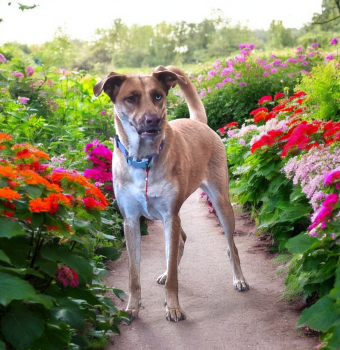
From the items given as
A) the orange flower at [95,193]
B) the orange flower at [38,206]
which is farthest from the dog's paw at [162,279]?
the orange flower at [38,206]

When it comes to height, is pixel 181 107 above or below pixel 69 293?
below

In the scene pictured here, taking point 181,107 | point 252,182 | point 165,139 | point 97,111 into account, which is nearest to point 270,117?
point 252,182

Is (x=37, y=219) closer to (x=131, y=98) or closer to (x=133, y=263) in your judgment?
(x=131, y=98)

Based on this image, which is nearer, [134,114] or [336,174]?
[336,174]

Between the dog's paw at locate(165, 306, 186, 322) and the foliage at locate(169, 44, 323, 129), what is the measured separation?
703cm

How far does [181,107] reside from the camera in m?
12.8

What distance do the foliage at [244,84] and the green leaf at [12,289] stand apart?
8.90 meters

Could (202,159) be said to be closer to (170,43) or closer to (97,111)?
(97,111)

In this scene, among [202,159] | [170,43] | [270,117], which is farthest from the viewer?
[170,43]

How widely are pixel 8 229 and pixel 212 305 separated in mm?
2550

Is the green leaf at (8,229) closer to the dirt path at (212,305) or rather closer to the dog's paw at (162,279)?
the dirt path at (212,305)

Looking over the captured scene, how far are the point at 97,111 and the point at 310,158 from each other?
5761 mm

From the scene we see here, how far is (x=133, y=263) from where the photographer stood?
4480 mm

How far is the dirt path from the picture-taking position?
3.83m
